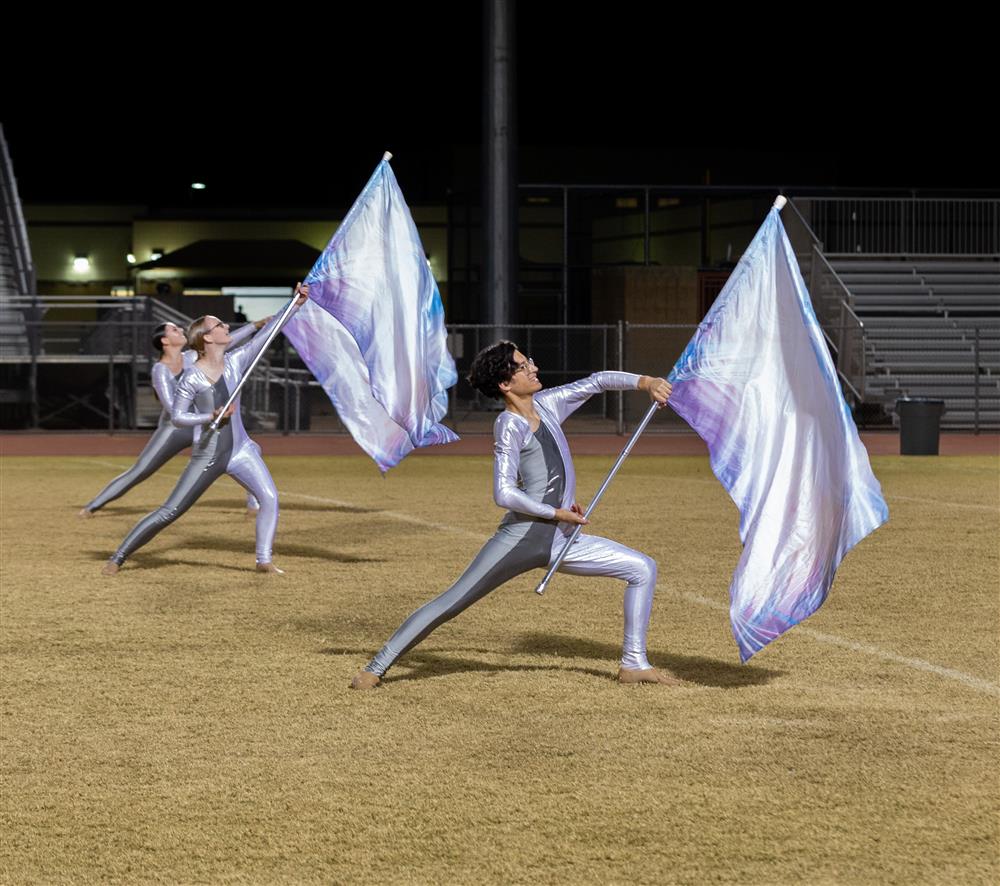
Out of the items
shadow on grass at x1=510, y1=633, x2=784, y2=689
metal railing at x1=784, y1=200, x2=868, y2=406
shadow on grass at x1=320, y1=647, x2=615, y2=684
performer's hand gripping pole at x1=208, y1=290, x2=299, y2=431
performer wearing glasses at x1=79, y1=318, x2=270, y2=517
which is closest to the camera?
shadow on grass at x1=510, y1=633, x2=784, y2=689

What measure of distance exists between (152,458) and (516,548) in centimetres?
770

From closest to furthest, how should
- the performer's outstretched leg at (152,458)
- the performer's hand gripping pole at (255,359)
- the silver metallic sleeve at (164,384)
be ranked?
the performer's hand gripping pole at (255,359), the silver metallic sleeve at (164,384), the performer's outstretched leg at (152,458)

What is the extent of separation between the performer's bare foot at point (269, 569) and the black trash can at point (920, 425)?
15494 millimetres

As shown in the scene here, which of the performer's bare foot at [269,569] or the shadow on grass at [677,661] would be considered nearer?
the shadow on grass at [677,661]

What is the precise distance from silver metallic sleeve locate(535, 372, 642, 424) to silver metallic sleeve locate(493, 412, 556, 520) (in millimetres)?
197

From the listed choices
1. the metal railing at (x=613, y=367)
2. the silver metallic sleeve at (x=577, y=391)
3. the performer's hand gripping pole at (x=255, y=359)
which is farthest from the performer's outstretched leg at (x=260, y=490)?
the metal railing at (x=613, y=367)

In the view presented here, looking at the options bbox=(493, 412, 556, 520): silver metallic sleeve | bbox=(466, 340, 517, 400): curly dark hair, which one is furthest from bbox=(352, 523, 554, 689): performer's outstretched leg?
bbox=(466, 340, 517, 400): curly dark hair

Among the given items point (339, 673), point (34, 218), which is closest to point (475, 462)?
point (339, 673)

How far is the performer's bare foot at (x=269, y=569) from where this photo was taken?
12.2 metres

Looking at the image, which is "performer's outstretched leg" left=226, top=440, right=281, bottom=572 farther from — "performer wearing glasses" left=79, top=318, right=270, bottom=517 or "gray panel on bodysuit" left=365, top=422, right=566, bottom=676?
"gray panel on bodysuit" left=365, top=422, right=566, bottom=676

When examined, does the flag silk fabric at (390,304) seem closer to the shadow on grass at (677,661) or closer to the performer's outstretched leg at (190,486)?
the performer's outstretched leg at (190,486)

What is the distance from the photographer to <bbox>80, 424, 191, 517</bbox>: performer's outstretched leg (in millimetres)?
14328

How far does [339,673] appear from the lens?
856 centimetres

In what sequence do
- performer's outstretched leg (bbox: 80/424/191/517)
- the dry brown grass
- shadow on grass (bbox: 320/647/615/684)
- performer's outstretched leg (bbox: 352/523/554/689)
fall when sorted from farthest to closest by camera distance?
performer's outstretched leg (bbox: 80/424/191/517) < shadow on grass (bbox: 320/647/615/684) < performer's outstretched leg (bbox: 352/523/554/689) < the dry brown grass
